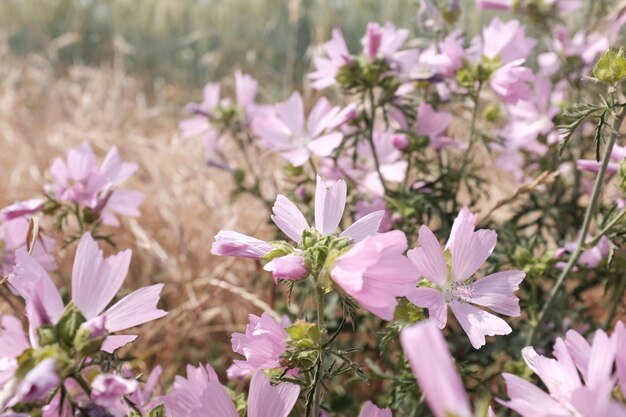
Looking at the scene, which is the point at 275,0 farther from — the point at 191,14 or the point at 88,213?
the point at 88,213

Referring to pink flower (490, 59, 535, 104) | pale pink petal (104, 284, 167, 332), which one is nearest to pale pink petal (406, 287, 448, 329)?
pale pink petal (104, 284, 167, 332)

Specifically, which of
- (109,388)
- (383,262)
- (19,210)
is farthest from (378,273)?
(19,210)

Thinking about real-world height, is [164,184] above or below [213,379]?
below

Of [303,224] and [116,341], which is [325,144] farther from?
[116,341]

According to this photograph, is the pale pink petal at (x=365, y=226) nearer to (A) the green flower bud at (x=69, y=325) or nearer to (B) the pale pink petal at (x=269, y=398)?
(B) the pale pink petal at (x=269, y=398)

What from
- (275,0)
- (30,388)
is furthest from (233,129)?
(275,0)

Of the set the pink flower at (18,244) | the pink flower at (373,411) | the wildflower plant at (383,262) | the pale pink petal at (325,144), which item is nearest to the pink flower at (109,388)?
the wildflower plant at (383,262)
